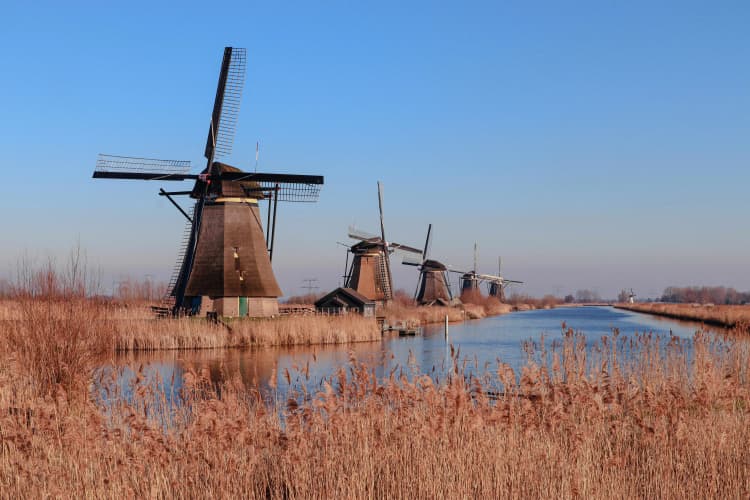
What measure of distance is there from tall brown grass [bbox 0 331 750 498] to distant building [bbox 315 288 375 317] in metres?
32.2

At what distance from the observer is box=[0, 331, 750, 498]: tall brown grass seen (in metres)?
5.57

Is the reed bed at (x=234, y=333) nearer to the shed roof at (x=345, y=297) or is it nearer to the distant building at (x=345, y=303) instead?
the distant building at (x=345, y=303)

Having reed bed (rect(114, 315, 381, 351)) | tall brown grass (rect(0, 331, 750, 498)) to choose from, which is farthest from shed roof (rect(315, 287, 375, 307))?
tall brown grass (rect(0, 331, 750, 498))

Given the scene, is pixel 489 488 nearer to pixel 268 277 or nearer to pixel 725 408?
pixel 725 408

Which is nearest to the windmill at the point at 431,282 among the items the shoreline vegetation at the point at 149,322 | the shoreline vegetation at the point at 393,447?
the shoreline vegetation at the point at 149,322

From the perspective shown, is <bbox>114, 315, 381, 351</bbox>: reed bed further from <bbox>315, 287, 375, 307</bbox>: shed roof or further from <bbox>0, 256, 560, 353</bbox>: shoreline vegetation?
<bbox>315, 287, 375, 307</bbox>: shed roof

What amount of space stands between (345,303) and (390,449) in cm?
3379

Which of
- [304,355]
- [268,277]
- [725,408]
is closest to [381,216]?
[268,277]

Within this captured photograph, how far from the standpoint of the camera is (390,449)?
242 inches

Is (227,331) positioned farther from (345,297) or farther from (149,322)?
(345,297)

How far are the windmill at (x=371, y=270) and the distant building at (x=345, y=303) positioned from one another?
6.43m

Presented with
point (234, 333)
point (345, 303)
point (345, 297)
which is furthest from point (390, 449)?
point (345, 297)

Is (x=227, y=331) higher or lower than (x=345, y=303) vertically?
lower

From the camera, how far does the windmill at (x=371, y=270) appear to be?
1863 inches
